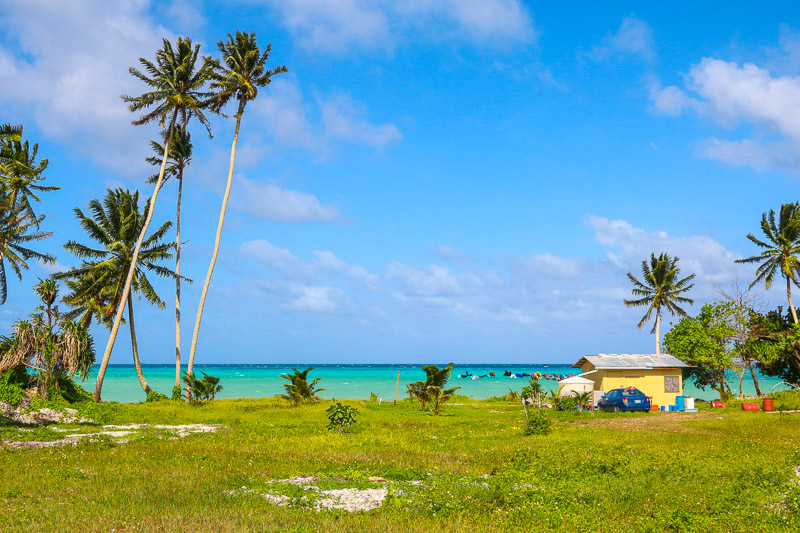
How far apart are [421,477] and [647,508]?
500 centimetres

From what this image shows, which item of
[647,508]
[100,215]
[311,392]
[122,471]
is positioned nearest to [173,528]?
[122,471]

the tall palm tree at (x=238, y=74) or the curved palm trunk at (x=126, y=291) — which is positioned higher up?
the tall palm tree at (x=238, y=74)

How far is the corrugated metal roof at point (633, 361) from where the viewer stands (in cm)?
4175

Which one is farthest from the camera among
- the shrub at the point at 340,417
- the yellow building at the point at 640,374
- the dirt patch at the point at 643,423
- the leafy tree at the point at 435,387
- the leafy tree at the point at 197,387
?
the yellow building at the point at 640,374

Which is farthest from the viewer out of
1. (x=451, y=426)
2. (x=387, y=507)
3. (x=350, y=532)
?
(x=451, y=426)

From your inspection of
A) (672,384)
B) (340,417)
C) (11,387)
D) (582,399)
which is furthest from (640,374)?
(11,387)

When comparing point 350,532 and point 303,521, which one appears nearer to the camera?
point 350,532

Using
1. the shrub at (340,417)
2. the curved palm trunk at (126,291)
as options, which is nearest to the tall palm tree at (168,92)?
the curved palm trunk at (126,291)

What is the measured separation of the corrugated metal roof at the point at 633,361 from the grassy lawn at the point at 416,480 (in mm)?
19123

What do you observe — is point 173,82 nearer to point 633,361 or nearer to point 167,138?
point 167,138

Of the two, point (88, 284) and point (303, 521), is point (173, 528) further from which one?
point (88, 284)

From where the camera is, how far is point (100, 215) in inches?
1496

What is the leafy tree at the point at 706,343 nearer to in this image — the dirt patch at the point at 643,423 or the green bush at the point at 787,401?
the green bush at the point at 787,401

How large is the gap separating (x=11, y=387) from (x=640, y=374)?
129ft
